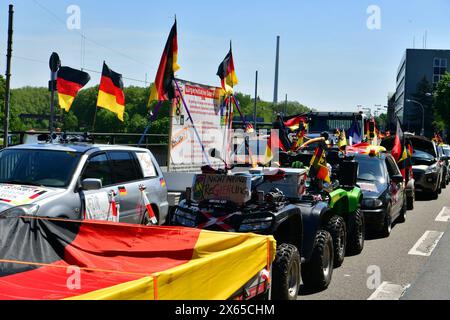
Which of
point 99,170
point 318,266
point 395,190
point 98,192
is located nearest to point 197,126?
point 395,190

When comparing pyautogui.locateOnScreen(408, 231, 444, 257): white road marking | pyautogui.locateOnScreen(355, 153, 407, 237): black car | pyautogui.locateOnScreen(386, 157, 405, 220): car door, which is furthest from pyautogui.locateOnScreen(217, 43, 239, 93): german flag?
pyautogui.locateOnScreen(408, 231, 444, 257): white road marking

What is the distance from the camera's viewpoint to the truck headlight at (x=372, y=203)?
11445 millimetres

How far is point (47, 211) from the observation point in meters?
7.24

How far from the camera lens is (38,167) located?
823 centimetres

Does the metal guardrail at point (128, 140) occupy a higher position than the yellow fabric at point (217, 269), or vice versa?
the metal guardrail at point (128, 140)

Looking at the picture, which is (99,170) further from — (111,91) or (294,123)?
(294,123)

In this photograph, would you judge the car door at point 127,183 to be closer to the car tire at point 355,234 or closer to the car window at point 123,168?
the car window at point 123,168

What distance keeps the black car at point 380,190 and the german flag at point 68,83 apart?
18.9 ft

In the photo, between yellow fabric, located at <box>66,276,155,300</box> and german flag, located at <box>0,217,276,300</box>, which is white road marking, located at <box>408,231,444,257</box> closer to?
german flag, located at <box>0,217,276,300</box>

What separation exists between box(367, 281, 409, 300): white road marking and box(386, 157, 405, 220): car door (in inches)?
181

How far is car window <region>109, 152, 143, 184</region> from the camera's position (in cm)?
895

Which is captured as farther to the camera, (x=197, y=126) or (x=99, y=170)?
(x=197, y=126)

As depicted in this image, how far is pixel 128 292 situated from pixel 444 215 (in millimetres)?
14196

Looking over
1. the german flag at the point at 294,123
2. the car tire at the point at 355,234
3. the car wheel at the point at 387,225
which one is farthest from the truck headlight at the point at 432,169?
the car tire at the point at 355,234
